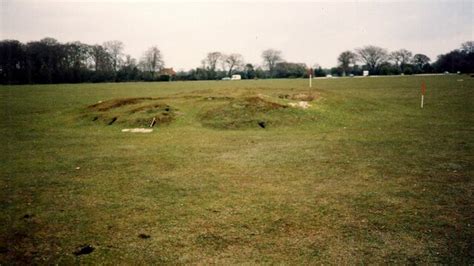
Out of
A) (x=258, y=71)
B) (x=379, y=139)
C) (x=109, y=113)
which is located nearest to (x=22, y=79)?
(x=258, y=71)

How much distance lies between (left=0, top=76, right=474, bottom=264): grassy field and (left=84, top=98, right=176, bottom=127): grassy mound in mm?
2817

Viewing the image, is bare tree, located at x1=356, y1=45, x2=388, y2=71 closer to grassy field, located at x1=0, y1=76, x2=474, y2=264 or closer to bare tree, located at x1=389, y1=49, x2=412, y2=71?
bare tree, located at x1=389, y1=49, x2=412, y2=71

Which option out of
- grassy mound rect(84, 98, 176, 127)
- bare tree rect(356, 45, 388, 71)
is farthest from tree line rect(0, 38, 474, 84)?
grassy mound rect(84, 98, 176, 127)

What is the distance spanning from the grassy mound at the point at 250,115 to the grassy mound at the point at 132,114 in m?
2.43

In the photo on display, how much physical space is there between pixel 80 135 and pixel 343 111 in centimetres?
1631

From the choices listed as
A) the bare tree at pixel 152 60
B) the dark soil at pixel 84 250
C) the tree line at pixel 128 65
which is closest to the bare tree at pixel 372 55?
the tree line at pixel 128 65

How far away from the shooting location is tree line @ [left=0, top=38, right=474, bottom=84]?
99.1 metres

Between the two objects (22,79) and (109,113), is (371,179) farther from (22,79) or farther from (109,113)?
(22,79)

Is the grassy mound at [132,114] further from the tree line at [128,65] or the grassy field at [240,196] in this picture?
the tree line at [128,65]

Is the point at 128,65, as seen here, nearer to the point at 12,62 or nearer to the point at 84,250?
the point at 12,62

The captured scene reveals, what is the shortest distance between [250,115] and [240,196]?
42.2 ft

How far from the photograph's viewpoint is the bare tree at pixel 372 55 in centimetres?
14425

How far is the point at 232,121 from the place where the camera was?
19.4 m

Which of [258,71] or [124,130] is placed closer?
[124,130]
